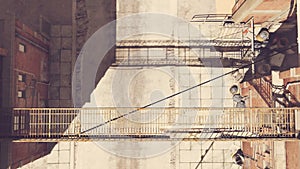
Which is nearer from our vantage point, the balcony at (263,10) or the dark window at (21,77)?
the dark window at (21,77)

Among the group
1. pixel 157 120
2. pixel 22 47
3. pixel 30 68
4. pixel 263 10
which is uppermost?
pixel 263 10

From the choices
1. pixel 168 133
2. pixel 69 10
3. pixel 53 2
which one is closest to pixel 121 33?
pixel 69 10

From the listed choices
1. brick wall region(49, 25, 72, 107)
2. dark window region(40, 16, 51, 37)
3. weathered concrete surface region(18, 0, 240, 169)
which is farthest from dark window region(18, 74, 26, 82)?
weathered concrete surface region(18, 0, 240, 169)

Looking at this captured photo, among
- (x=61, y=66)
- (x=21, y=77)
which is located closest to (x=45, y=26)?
(x=61, y=66)

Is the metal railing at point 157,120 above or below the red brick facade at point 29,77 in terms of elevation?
below

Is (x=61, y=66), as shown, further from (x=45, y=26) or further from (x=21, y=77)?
(x=21, y=77)

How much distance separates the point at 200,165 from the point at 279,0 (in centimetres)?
1156

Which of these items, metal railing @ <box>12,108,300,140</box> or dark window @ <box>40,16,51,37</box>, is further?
dark window @ <box>40,16,51,37</box>

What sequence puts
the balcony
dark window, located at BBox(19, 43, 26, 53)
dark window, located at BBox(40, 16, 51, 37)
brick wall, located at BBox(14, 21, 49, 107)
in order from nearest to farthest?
brick wall, located at BBox(14, 21, 49, 107), dark window, located at BBox(19, 43, 26, 53), the balcony, dark window, located at BBox(40, 16, 51, 37)

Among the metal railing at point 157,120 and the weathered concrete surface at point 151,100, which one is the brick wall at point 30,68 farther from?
the weathered concrete surface at point 151,100

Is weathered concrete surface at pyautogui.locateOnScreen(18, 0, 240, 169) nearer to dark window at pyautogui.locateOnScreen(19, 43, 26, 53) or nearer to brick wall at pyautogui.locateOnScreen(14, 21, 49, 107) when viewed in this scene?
brick wall at pyautogui.locateOnScreen(14, 21, 49, 107)

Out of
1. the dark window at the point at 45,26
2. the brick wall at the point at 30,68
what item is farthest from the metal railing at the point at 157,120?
the dark window at the point at 45,26

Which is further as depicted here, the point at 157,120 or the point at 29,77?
the point at 157,120

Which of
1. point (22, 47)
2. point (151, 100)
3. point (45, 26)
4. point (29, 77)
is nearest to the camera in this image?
point (22, 47)
